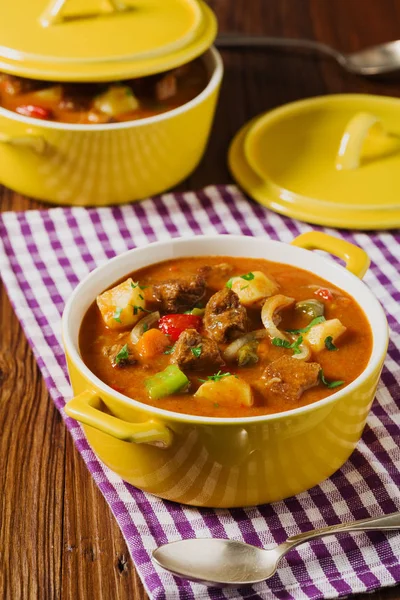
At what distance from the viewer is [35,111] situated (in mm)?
2688

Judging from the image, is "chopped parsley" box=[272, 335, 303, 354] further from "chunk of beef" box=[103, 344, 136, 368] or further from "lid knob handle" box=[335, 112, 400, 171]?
"lid knob handle" box=[335, 112, 400, 171]

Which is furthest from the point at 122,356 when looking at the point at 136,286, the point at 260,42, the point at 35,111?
the point at 260,42

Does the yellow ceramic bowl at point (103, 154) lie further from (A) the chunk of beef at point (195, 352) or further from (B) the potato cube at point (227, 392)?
(B) the potato cube at point (227, 392)

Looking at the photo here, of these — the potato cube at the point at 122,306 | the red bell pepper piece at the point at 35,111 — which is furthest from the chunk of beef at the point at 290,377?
the red bell pepper piece at the point at 35,111

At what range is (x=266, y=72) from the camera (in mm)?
3662

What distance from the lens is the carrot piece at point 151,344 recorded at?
70.8 inches

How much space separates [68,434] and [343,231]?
118 cm

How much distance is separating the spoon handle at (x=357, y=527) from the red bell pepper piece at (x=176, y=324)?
488mm

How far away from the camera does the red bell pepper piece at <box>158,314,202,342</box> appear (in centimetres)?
187

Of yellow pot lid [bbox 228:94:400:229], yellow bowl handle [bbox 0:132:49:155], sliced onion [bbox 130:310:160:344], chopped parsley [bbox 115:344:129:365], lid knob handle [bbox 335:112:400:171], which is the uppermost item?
chopped parsley [bbox 115:344:129:365]

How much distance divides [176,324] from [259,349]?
0.19m

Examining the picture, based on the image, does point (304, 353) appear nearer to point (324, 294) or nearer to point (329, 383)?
point (329, 383)

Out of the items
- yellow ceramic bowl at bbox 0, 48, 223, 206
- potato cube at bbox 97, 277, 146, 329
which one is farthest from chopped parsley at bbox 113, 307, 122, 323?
yellow ceramic bowl at bbox 0, 48, 223, 206

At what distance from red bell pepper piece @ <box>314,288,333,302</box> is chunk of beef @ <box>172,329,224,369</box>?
0.33 metres
